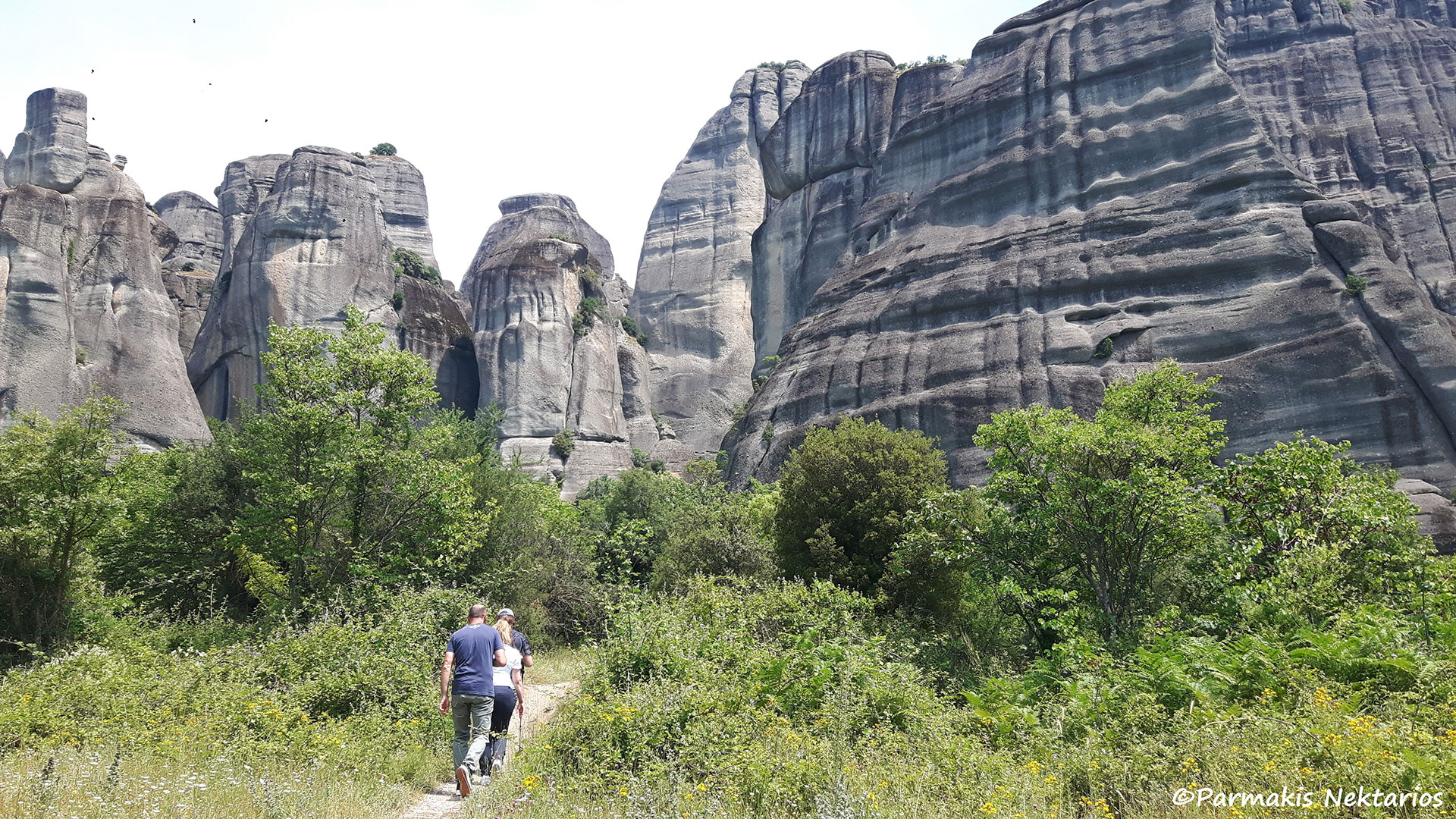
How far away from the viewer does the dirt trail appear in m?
7.09

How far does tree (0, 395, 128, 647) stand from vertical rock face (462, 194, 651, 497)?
136ft

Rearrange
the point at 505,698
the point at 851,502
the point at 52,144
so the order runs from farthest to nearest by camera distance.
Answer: the point at 52,144 < the point at 851,502 < the point at 505,698

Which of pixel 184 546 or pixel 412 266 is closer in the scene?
pixel 184 546

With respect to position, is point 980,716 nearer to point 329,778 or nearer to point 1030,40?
point 329,778

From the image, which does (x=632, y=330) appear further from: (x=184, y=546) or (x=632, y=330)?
(x=184, y=546)

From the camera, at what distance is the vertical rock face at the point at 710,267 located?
248ft

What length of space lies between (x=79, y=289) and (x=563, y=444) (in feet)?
94.2

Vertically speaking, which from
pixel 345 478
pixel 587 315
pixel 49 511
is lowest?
pixel 49 511

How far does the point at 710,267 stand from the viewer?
80875mm

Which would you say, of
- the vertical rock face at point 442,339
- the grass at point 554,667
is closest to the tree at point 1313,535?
the grass at point 554,667

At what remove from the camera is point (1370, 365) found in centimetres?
3316

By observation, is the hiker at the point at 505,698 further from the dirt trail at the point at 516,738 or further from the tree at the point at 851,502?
the tree at the point at 851,502

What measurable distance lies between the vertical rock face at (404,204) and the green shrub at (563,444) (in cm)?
3052

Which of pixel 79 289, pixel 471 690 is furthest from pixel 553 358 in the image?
pixel 471 690
